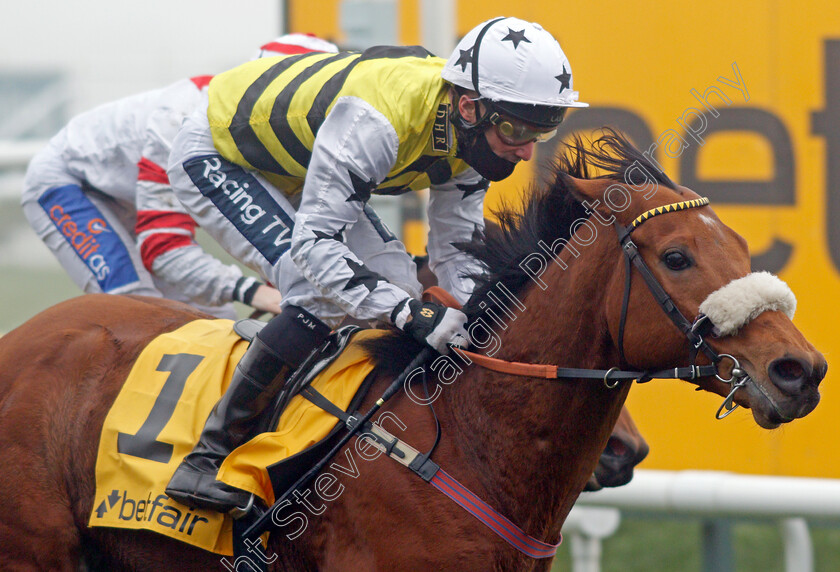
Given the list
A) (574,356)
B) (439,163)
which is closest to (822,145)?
(439,163)

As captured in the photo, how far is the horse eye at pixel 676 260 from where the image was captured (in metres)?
2.44

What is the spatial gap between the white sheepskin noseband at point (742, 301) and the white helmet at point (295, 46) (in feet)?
8.57

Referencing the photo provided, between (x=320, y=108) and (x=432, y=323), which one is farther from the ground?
(x=320, y=108)

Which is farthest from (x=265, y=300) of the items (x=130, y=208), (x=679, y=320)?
(x=679, y=320)

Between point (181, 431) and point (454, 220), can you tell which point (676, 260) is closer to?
point (454, 220)

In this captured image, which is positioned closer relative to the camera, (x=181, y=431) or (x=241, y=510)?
(x=241, y=510)

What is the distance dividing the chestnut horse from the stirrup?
0.35 feet

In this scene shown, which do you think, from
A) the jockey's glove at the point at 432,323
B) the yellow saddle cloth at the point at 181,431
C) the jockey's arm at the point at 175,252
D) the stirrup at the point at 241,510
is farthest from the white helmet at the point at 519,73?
the jockey's arm at the point at 175,252

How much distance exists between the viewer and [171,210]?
13.6ft

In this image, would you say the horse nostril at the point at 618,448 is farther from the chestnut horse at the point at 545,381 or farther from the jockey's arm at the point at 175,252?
the jockey's arm at the point at 175,252

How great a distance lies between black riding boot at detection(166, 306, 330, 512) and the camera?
2873 mm

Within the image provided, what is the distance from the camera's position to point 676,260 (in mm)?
2449

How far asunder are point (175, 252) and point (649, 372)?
2.14 metres

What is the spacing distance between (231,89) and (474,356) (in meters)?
1.26
